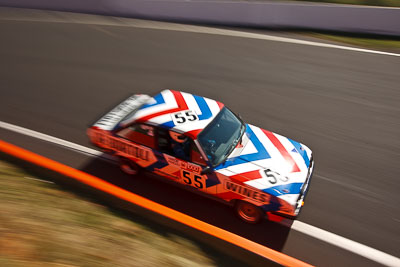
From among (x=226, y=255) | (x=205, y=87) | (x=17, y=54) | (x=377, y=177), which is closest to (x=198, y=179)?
(x=226, y=255)

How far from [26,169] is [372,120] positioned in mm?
7381

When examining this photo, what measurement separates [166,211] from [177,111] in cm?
178

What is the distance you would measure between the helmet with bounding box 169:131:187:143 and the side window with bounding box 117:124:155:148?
15.1 inches

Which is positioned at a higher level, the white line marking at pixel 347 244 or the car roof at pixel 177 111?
the car roof at pixel 177 111

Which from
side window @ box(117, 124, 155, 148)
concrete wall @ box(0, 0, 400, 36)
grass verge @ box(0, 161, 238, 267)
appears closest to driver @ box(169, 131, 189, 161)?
side window @ box(117, 124, 155, 148)

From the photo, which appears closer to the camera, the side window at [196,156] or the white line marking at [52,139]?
the side window at [196,156]

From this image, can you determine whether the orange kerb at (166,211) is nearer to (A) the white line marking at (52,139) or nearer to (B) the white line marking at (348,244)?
(B) the white line marking at (348,244)

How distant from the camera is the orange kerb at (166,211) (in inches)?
164

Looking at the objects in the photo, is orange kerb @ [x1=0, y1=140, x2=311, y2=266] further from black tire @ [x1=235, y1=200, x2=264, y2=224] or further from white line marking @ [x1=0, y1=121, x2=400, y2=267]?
white line marking @ [x1=0, y1=121, x2=400, y2=267]

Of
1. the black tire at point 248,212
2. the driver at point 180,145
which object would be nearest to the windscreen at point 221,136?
the driver at point 180,145

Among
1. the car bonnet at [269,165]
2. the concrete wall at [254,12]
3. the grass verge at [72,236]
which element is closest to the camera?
the grass verge at [72,236]

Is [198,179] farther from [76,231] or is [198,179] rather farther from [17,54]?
[17,54]

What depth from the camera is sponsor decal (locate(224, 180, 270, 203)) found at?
4.96 meters

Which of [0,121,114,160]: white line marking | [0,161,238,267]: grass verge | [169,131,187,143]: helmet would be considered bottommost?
[0,121,114,160]: white line marking
